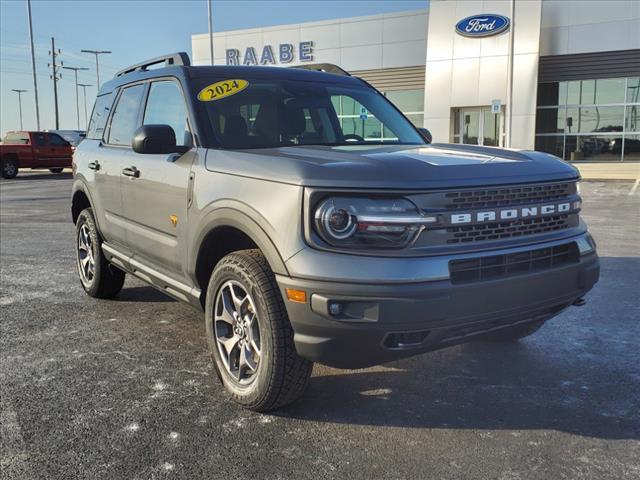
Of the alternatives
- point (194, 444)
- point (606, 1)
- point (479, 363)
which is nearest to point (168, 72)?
point (194, 444)

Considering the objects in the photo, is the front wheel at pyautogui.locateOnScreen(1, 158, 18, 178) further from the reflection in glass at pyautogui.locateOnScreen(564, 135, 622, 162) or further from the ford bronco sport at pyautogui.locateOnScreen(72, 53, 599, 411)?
the ford bronco sport at pyautogui.locateOnScreen(72, 53, 599, 411)

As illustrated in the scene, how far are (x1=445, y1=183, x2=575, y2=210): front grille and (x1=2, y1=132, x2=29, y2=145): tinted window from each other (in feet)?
87.2

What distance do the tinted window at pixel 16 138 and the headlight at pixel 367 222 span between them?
26420 millimetres

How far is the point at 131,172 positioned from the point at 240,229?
5.46ft

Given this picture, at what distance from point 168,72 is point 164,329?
6.55ft

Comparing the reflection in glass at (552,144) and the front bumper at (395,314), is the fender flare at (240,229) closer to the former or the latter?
the front bumper at (395,314)

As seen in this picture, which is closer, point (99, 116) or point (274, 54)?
point (99, 116)

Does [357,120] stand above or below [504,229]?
above

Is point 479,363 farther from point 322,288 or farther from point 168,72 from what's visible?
point 168,72

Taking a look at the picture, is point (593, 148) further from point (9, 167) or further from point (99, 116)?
point (9, 167)

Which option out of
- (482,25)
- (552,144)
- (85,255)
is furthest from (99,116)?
(552,144)

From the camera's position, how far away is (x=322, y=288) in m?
2.70

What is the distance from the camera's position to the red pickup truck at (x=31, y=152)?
25359 mm

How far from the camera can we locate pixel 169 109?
4.21m
